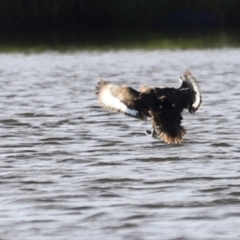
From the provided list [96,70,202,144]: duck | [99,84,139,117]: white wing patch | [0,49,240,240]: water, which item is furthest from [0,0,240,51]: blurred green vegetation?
[96,70,202,144]: duck

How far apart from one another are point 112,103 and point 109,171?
62.4 inches

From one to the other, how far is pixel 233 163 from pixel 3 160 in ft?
7.14

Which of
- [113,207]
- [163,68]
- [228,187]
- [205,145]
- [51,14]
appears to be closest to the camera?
[113,207]

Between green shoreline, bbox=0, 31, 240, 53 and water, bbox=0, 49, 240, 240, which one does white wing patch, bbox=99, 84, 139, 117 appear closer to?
water, bbox=0, 49, 240, 240

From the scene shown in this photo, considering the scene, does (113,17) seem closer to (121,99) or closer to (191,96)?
(121,99)

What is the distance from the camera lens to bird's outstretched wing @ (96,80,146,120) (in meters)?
9.85

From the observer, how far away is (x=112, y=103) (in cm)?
1020

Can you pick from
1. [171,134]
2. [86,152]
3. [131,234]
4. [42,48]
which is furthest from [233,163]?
[42,48]

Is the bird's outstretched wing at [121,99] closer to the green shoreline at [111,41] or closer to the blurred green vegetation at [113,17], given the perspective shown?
the green shoreline at [111,41]

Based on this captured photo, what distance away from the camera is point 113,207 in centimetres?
723

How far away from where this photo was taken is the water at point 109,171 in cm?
671

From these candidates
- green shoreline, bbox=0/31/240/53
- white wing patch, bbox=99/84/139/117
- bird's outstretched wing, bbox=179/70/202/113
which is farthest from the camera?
green shoreline, bbox=0/31/240/53

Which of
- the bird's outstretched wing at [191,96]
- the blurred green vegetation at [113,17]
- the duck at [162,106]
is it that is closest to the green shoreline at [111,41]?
the blurred green vegetation at [113,17]

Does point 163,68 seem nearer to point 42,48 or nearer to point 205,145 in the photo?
point 42,48
